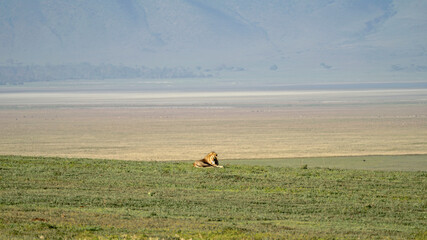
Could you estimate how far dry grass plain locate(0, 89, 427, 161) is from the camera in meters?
31.4

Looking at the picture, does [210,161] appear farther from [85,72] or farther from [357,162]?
[85,72]

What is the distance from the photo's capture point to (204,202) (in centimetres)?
1330

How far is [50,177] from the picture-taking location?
16203mm

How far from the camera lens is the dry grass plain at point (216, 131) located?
31.4 m

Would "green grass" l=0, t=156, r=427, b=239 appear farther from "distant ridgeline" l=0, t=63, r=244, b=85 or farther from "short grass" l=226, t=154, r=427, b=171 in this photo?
"distant ridgeline" l=0, t=63, r=244, b=85

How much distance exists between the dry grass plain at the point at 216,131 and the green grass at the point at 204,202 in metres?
10.9

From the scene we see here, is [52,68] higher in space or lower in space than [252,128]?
higher

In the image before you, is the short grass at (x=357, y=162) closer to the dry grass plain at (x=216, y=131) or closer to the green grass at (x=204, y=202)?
the dry grass plain at (x=216, y=131)

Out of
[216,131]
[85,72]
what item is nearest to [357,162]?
[216,131]

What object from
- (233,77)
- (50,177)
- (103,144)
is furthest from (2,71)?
(50,177)

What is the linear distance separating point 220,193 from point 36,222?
4501 mm

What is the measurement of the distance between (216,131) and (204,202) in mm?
29677

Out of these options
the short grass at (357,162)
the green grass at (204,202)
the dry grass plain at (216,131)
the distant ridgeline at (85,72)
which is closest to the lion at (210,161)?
the green grass at (204,202)

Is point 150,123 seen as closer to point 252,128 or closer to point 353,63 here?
point 252,128
